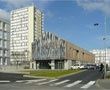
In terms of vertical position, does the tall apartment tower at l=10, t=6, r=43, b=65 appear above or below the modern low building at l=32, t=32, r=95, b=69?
above

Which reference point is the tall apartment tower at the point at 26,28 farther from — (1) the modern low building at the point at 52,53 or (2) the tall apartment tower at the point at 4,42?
(2) the tall apartment tower at the point at 4,42

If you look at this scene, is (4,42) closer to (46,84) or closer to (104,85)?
(46,84)

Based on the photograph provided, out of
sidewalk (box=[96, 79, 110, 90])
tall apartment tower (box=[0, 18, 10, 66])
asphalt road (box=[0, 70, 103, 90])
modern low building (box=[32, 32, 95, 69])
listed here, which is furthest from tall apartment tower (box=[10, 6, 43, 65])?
sidewalk (box=[96, 79, 110, 90])

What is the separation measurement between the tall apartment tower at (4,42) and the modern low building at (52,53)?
11.7 m

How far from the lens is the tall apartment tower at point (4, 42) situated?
86438 millimetres

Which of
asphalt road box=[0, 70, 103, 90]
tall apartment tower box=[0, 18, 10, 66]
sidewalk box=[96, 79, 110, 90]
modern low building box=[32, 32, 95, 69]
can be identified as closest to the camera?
asphalt road box=[0, 70, 103, 90]

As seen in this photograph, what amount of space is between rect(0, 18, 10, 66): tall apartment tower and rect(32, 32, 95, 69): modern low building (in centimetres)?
1168

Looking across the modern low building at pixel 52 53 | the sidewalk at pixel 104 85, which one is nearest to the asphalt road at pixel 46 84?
the sidewalk at pixel 104 85

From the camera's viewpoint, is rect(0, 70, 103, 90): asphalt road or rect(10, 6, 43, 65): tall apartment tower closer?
rect(0, 70, 103, 90): asphalt road

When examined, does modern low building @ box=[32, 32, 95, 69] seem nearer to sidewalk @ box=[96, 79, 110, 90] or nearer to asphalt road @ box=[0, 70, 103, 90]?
asphalt road @ box=[0, 70, 103, 90]

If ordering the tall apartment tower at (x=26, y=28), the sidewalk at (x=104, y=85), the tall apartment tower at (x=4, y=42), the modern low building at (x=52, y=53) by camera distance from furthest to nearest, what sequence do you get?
the tall apartment tower at (x=26, y=28) → the modern low building at (x=52, y=53) → the tall apartment tower at (x=4, y=42) → the sidewalk at (x=104, y=85)

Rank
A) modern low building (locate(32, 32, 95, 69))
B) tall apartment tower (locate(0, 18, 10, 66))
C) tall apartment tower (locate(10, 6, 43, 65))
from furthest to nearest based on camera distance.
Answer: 1. tall apartment tower (locate(10, 6, 43, 65))
2. modern low building (locate(32, 32, 95, 69))
3. tall apartment tower (locate(0, 18, 10, 66))

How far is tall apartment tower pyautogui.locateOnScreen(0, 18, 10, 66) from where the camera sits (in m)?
86.4

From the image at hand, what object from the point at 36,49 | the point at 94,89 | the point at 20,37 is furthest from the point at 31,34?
the point at 94,89
